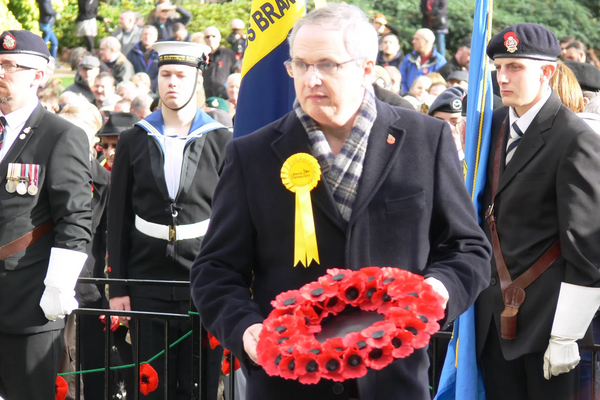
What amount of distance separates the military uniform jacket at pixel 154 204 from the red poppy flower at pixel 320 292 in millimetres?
2984

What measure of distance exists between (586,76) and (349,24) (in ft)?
13.5

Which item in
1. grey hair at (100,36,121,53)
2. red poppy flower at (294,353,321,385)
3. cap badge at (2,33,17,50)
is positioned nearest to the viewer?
red poppy flower at (294,353,321,385)

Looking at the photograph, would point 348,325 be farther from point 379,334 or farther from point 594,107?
point 594,107

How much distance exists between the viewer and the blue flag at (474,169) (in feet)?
15.1

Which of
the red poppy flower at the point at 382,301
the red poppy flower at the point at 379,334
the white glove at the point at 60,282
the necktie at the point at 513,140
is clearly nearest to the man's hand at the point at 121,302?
the white glove at the point at 60,282

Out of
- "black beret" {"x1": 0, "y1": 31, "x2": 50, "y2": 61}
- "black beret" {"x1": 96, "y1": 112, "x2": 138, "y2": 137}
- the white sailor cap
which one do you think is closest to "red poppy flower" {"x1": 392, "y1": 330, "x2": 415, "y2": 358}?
"black beret" {"x1": 0, "y1": 31, "x2": 50, "y2": 61}

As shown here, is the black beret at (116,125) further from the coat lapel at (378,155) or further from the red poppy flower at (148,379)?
the coat lapel at (378,155)

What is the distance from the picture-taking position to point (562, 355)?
428 centimetres

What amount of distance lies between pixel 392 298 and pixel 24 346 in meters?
3.21

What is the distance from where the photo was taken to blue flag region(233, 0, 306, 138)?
446cm

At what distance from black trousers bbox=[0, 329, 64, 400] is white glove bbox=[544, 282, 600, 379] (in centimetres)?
271

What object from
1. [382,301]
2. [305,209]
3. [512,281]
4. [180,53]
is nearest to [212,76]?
[180,53]

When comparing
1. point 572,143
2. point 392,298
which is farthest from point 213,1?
point 392,298

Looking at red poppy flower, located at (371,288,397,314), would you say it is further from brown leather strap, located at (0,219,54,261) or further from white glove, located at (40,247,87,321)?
brown leather strap, located at (0,219,54,261)
